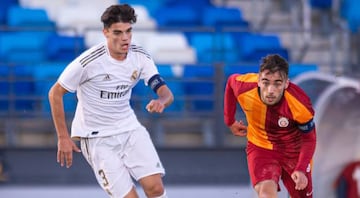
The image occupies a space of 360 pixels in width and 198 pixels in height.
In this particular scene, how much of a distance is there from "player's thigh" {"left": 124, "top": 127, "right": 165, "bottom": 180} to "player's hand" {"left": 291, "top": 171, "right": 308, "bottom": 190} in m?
1.00

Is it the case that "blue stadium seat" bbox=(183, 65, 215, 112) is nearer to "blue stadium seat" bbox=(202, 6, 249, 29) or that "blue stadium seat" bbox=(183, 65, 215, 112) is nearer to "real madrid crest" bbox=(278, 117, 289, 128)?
"blue stadium seat" bbox=(202, 6, 249, 29)

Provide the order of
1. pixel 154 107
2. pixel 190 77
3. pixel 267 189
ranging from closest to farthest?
pixel 154 107 < pixel 267 189 < pixel 190 77

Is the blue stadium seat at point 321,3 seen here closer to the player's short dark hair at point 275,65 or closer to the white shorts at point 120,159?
the white shorts at point 120,159

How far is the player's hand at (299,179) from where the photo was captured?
22.0 feet

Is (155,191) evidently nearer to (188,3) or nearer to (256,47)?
(256,47)

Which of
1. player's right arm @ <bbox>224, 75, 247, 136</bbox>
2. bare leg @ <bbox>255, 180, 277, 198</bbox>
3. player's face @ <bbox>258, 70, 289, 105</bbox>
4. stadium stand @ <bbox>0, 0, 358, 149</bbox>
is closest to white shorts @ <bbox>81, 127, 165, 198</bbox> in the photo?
player's right arm @ <bbox>224, 75, 247, 136</bbox>

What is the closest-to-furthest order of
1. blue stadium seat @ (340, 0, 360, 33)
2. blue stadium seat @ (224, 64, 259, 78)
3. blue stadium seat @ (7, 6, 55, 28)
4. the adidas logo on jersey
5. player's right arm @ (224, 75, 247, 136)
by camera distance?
the adidas logo on jersey < player's right arm @ (224, 75, 247, 136) < blue stadium seat @ (224, 64, 259, 78) < blue stadium seat @ (7, 6, 55, 28) < blue stadium seat @ (340, 0, 360, 33)

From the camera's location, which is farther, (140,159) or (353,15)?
(353,15)

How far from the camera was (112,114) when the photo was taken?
7.26 m

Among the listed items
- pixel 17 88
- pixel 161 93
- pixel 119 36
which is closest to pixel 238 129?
pixel 161 93

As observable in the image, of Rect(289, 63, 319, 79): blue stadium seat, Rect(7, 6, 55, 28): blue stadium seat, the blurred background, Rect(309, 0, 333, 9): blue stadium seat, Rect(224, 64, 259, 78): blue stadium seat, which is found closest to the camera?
the blurred background

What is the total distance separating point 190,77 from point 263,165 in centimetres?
382

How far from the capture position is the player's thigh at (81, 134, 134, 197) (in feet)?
23.5

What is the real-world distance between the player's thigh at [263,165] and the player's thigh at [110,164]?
837 millimetres
